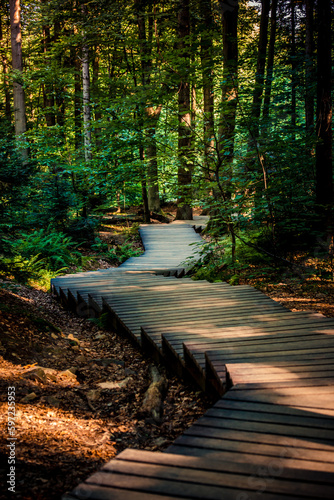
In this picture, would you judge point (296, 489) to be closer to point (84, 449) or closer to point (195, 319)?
point (84, 449)

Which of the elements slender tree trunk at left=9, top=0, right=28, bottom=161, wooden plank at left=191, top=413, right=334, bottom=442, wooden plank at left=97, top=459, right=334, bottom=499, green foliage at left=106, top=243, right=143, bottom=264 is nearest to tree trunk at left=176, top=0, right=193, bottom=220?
green foliage at left=106, top=243, right=143, bottom=264

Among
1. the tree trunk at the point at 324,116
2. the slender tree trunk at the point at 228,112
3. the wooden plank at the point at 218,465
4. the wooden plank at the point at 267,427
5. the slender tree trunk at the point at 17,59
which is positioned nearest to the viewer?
the wooden plank at the point at 218,465

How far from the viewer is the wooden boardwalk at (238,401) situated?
4.42 ft

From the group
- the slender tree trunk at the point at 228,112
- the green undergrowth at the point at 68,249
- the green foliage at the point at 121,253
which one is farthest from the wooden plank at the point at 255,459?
the green foliage at the point at 121,253

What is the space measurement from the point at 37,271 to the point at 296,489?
307 inches

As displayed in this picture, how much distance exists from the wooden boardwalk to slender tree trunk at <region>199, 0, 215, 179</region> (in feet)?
8.91

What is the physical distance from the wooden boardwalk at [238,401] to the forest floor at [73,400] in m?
0.41

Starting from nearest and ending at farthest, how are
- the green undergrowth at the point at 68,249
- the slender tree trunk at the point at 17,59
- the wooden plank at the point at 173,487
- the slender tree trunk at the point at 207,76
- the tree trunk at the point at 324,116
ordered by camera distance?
the wooden plank at the point at 173,487
the slender tree trunk at the point at 207,76
the tree trunk at the point at 324,116
the green undergrowth at the point at 68,249
the slender tree trunk at the point at 17,59

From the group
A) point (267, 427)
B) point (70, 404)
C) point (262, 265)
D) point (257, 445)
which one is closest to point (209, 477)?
point (257, 445)

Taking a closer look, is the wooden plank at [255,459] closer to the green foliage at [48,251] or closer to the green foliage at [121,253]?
the green foliage at [48,251]

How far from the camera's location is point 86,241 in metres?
11.0

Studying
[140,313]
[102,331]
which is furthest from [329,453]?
[102,331]

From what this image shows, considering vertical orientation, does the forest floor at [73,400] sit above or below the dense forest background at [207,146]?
below

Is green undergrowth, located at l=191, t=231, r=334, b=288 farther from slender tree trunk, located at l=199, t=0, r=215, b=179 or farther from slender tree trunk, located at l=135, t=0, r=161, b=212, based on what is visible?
slender tree trunk, located at l=135, t=0, r=161, b=212
